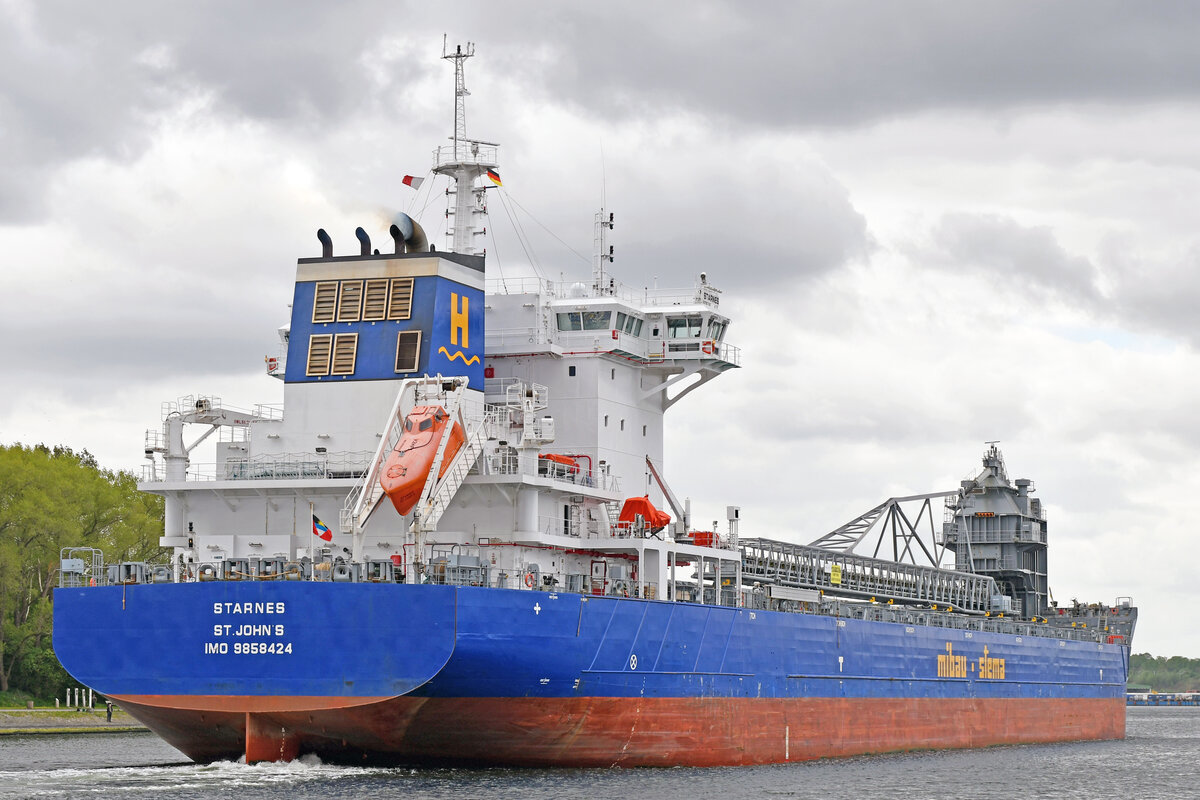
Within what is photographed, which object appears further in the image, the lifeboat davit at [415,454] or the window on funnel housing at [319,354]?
the window on funnel housing at [319,354]

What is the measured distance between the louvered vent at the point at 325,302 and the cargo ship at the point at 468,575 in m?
0.06

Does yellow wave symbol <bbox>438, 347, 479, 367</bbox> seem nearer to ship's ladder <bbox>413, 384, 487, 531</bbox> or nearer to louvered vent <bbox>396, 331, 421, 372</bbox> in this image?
louvered vent <bbox>396, 331, 421, 372</bbox>

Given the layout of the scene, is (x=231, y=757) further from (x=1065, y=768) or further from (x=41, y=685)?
(x=41, y=685)

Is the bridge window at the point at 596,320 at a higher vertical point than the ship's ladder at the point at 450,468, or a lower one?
higher

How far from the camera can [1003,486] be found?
197 feet

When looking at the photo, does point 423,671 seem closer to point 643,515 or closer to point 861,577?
point 643,515

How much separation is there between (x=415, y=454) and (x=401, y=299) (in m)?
4.05

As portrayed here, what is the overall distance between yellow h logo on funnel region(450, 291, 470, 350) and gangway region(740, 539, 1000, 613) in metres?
11.3

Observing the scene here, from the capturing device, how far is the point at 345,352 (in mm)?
35062

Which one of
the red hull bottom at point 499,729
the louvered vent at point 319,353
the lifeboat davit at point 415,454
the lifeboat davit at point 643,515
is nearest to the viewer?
the red hull bottom at point 499,729

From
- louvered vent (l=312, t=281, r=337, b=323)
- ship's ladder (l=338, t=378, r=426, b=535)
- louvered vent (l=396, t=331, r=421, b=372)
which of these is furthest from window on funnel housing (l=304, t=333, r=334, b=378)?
ship's ladder (l=338, t=378, r=426, b=535)

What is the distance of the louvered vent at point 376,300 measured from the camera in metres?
35.1

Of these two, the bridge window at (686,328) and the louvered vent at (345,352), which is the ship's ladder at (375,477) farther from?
the bridge window at (686,328)

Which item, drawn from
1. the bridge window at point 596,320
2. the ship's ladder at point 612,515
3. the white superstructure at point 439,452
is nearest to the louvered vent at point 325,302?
the white superstructure at point 439,452
